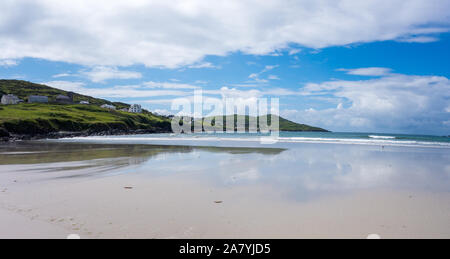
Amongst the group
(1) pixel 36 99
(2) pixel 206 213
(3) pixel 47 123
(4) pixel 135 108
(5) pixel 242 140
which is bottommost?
(2) pixel 206 213

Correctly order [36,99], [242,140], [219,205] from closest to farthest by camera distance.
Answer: [219,205]
[242,140]
[36,99]

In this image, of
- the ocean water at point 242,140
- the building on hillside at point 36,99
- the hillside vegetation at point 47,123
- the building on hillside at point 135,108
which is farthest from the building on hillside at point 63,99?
the ocean water at point 242,140

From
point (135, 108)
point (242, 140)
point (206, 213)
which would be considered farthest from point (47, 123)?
point (135, 108)

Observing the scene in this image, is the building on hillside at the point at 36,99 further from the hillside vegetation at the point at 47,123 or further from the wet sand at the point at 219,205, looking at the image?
the wet sand at the point at 219,205

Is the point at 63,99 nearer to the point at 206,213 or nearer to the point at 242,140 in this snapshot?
the point at 242,140

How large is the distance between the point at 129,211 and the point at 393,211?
789 cm

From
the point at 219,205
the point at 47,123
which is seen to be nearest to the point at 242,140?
the point at 219,205

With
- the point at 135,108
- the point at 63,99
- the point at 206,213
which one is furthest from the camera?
the point at 135,108

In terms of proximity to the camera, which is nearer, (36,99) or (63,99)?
(36,99)

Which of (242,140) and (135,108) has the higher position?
(135,108)

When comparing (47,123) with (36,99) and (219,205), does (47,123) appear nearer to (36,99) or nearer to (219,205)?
(36,99)

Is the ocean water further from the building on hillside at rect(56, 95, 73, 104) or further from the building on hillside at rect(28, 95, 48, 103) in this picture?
the building on hillside at rect(56, 95, 73, 104)
